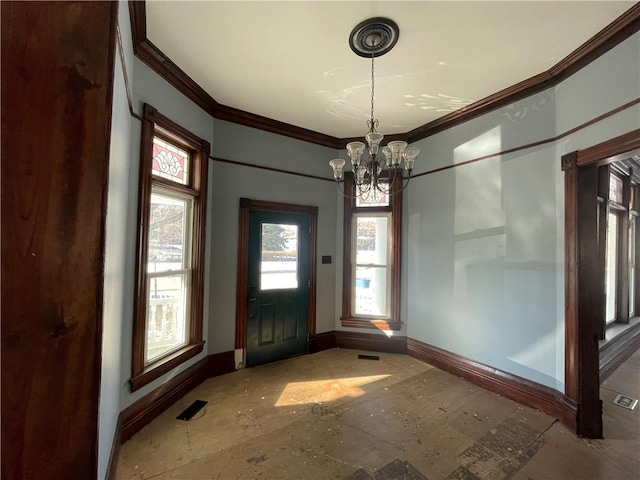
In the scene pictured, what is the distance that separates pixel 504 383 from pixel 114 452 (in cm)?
340

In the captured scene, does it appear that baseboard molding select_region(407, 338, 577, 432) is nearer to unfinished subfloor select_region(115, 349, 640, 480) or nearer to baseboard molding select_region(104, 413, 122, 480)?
unfinished subfloor select_region(115, 349, 640, 480)

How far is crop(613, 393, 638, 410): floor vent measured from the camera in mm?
2600

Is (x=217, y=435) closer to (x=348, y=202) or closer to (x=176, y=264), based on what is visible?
(x=176, y=264)

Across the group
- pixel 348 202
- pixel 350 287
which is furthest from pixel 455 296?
pixel 348 202

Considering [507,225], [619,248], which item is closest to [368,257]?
[507,225]

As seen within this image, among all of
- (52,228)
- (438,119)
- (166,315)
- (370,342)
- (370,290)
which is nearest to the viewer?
(52,228)

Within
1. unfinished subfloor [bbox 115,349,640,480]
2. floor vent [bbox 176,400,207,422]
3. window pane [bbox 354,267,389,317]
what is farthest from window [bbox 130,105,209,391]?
window pane [bbox 354,267,389,317]

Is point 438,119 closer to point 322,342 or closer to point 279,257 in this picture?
point 279,257

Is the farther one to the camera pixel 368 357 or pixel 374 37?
pixel 368 357

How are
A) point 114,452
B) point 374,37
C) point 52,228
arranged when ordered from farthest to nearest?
point 374,37 < point 114,452 < point 52,228

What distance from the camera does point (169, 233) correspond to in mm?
2682

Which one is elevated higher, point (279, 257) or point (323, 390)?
point (279, 257)

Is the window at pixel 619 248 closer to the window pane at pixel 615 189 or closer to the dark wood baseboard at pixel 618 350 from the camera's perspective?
the window pane at pixel 615 189

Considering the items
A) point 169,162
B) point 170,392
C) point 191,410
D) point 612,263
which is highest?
point 169,162
